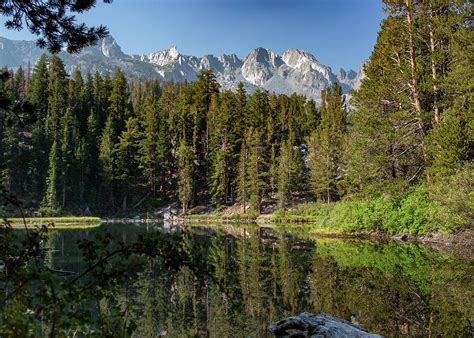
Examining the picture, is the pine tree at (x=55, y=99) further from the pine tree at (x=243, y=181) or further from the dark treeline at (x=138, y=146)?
the pine tree at (x=243, y=181)

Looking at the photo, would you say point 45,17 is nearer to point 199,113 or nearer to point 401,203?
point 401,203

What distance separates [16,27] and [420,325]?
9.51 metres

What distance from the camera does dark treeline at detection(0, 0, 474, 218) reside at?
27.5 m

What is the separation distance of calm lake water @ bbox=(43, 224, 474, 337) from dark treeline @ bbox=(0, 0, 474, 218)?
10.6 meters

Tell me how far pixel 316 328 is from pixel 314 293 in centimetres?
532

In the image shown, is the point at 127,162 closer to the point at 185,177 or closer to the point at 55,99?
the point at 185,177

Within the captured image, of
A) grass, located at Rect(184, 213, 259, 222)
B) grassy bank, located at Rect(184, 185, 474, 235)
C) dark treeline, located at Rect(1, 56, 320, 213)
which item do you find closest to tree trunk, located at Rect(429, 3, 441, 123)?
grassy bank, located at Rect(184, 185, 474, 235)

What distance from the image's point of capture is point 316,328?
24.0ft

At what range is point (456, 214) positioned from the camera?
2077cm

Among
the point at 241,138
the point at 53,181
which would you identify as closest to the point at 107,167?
the point at 53,181

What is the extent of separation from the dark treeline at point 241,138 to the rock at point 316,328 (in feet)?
62.9

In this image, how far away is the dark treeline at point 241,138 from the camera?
90.3 ft

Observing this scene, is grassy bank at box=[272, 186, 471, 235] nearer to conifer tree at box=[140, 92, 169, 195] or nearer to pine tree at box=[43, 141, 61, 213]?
conifer tree at box=[140, 92, 169, 195]

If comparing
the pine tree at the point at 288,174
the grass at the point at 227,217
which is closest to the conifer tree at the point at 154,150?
the grass at the point at 227,217
